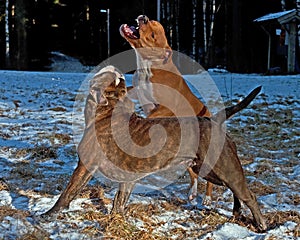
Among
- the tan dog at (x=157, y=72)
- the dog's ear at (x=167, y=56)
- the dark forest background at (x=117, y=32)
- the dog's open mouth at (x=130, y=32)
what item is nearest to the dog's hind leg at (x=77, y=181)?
the tan dog at (x=157, y=72)

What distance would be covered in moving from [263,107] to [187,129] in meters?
7.47

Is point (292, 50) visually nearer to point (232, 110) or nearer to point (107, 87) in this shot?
point (232, 110)

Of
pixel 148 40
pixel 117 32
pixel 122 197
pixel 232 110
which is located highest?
pixel 117 32

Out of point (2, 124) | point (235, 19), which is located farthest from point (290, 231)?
point (235, 19)

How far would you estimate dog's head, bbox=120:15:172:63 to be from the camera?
5.07 metres

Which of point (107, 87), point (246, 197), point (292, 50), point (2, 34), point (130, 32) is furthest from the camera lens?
point (2, 34)

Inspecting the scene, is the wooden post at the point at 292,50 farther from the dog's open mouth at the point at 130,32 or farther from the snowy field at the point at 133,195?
the dog's open mouth at the point at 130,32

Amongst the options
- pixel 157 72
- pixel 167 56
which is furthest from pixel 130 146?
pixel 167 56

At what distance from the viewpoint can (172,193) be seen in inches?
182

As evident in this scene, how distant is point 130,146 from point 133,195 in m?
1.01

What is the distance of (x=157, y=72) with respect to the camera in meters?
4.91

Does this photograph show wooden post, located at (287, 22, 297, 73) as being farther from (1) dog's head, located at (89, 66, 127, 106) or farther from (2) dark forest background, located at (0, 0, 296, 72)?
(1) dog's head, located at (89, 66, 127, 106)

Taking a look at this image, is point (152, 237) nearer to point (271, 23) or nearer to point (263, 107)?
point (263, 107)

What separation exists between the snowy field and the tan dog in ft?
1.92
